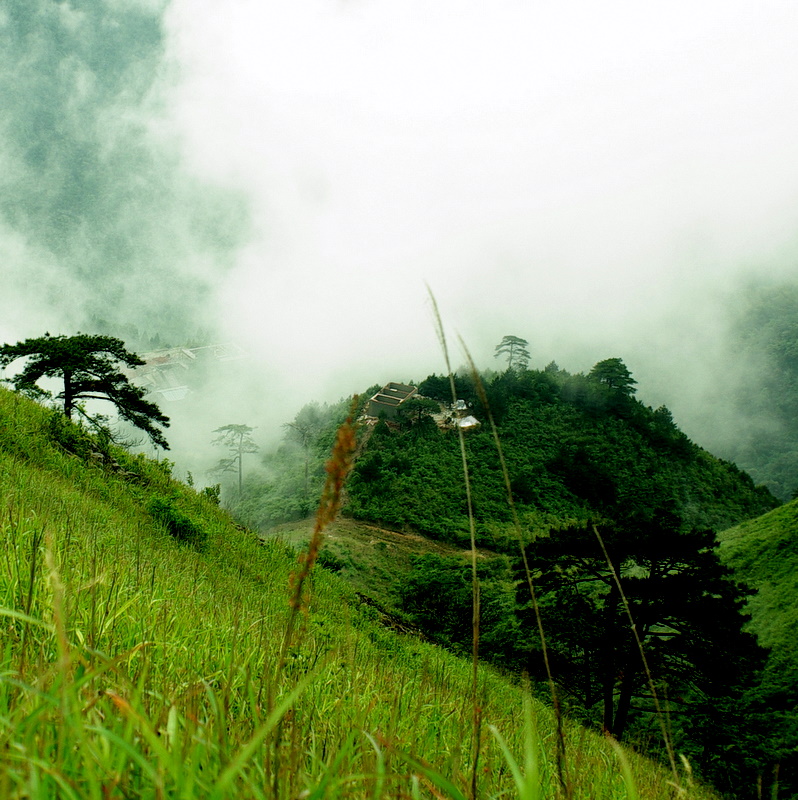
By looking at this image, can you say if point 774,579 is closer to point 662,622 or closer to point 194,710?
point 662,622

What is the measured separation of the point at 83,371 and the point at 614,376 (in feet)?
202

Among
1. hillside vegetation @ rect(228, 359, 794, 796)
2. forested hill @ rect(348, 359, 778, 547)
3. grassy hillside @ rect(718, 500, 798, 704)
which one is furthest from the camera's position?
forested hill @ rect(348, 359, 778, 547)

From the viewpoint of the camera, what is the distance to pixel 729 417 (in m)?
140

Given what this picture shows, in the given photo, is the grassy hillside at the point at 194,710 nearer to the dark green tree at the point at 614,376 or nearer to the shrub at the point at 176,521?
the shrub at the point at 176,521

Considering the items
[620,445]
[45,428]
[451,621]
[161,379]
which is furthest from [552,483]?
[161,379]

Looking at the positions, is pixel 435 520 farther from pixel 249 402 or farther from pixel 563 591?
pixel 249 402

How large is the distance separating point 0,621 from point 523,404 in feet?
208

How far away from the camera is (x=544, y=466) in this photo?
5469 centimetres

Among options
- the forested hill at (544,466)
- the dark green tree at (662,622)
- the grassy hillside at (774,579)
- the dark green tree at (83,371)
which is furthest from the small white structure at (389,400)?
the dark green tree at (662,622)

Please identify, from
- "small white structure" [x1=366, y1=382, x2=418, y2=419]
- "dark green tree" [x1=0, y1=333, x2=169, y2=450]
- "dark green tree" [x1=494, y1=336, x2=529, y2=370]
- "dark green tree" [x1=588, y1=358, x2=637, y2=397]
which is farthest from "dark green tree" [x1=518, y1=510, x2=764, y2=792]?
"dark green tree" [x1=494, y1=336, x2=529, y2=370]

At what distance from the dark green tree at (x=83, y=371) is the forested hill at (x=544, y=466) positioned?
1183 inches

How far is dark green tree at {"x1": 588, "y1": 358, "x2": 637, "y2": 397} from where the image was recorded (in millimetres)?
64250

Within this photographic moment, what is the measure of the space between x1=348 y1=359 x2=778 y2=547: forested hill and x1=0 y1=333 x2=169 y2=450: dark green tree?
98.6 ft

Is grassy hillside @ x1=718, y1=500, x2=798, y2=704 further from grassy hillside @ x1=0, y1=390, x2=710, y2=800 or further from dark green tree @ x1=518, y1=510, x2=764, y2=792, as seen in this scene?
grassy hillside @ x1=0, y1=390, x2=710, y2=800
